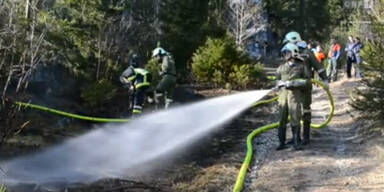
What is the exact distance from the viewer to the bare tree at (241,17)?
33.2 meters

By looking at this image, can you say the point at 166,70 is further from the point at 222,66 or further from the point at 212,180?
the point at 222,66

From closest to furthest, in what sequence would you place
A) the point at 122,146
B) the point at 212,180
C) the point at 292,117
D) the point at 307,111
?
the point at 212,180 → the point at 292,117 → the point at 307,111 → the point at 122,146

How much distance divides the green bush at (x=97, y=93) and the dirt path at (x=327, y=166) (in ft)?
22.1

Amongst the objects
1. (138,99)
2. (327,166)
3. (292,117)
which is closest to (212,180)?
(327,166)

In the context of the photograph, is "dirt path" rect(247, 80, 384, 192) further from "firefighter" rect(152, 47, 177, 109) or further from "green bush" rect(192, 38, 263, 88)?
"green bush" rect(192, 38, 263, 88)

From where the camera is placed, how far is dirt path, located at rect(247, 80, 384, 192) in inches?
278

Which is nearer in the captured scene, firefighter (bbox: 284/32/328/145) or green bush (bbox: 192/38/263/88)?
firefighter (bbox: 284/32/328/145)

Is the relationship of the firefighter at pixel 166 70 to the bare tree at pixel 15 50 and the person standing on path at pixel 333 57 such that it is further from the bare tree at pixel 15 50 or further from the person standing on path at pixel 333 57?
the person standing on path at pixel 333 57

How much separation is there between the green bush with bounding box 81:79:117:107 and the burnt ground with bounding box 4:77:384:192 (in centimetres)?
→ 489

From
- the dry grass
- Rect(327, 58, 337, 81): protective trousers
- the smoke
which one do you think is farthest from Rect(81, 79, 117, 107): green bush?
Rect(327, 58, 337, 81): protective trousers

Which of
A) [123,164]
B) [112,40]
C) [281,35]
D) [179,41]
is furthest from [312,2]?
[123,164]

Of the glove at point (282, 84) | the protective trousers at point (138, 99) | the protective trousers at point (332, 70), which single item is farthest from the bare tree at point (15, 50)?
the protective trousers at point (332, 70)

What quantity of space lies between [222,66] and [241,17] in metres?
→ 13.6

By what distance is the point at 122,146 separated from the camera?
10289mm
